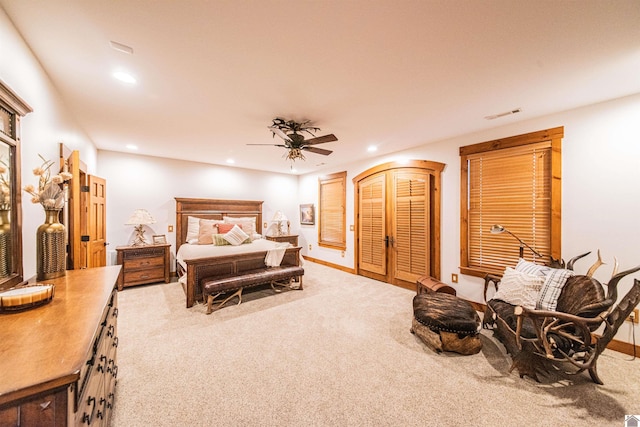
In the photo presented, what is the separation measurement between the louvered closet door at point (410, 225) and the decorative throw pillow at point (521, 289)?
1.45 m

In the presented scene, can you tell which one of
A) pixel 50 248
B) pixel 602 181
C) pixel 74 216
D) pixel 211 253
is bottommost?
pixel 211 253

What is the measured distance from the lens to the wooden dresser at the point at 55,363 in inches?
25.7

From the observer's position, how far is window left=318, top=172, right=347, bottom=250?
227 inches

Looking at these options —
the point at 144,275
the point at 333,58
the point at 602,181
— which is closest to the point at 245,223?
the point at 144,275

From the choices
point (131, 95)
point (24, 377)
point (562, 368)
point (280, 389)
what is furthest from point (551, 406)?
point (131, 95)

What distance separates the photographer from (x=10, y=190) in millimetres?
1402

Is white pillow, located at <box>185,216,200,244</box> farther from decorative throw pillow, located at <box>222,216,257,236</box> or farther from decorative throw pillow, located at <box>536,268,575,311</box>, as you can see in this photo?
decorative throw pillow, located at <box>536,268,575,311</box>

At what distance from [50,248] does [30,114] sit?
3.34 ft

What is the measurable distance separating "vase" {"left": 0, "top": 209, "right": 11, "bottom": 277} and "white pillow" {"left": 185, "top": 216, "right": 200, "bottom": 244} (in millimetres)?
3775

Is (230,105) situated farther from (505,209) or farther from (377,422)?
(505,209)

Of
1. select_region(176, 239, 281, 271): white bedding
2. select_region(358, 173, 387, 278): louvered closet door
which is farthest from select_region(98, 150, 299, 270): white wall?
select_region(358, 173, 387, 278): louvered closet door

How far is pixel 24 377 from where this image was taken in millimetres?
650

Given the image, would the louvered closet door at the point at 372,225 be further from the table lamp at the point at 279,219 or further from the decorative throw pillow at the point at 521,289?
the decorative throw pillow at the point at 521,289

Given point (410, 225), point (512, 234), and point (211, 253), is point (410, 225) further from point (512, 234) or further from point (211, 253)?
point (211, 253)
